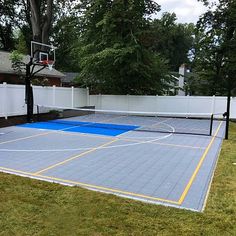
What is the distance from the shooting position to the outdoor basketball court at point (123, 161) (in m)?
5.87

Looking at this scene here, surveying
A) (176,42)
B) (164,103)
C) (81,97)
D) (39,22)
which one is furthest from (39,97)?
(176,42)

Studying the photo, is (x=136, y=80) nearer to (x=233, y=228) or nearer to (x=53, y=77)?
(x=53, y=77)

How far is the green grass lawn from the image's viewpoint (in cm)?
405

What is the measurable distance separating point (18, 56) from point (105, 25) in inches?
266

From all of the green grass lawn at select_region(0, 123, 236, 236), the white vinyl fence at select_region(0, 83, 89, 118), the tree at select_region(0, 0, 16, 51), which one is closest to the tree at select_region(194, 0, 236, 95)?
the white vinyl fence at select_region(0, 83, 89, 118)

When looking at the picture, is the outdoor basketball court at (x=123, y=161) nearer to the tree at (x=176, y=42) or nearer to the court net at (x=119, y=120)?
the court net at (x=119, y=120)

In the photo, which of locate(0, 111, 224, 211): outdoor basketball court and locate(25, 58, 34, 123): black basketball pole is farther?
locate(25, 58, 34, 123): black basketball pole

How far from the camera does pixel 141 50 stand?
20.4 metres

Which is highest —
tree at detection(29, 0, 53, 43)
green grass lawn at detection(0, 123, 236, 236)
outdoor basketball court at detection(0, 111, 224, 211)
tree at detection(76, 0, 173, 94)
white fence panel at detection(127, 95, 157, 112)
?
tree at detection(29, 0, 53, 43)

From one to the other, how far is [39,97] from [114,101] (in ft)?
21.5

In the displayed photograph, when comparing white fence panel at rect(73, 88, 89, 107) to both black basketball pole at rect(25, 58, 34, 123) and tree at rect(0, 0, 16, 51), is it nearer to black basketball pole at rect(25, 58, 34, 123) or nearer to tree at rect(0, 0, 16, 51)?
black basketball pole at rect(25, 58, 34, 123)

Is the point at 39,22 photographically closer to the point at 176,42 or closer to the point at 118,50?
the point at 118,50

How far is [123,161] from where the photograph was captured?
26.4 ft

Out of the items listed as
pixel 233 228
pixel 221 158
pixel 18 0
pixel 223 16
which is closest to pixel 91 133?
pixel 221 158
